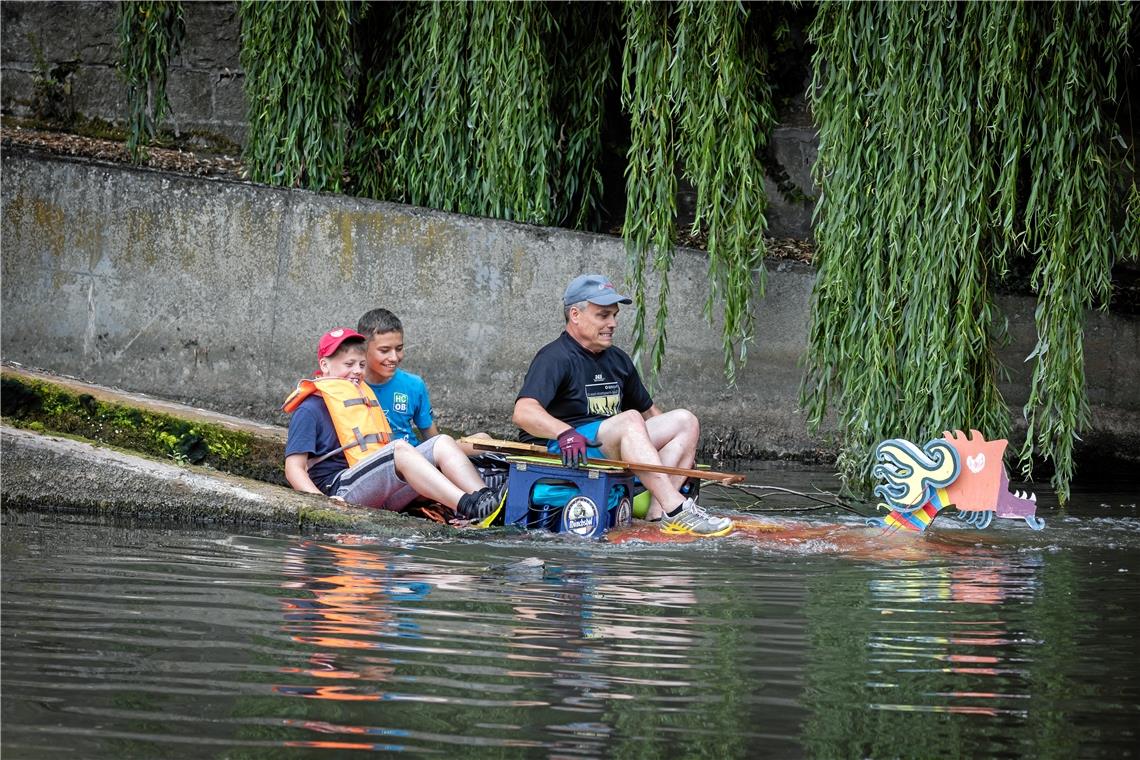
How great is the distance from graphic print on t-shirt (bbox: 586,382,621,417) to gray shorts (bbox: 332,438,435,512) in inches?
40.9

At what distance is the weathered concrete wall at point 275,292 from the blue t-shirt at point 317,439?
11.1 feet

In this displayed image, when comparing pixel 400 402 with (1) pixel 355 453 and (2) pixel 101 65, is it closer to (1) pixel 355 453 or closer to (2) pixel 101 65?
(1) pixel 355 453

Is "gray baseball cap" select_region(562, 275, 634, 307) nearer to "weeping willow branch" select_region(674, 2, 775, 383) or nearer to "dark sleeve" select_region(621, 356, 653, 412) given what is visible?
"dark sleeve" select_region(621, 356, 653, 412)

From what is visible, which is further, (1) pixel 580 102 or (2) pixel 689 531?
(1) pixel 580 102

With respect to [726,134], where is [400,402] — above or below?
below

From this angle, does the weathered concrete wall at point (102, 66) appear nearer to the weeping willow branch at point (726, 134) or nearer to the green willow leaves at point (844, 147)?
the green willow leaves at point (844, 147)

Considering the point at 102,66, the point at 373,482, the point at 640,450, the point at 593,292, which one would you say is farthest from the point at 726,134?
the point at 102,66

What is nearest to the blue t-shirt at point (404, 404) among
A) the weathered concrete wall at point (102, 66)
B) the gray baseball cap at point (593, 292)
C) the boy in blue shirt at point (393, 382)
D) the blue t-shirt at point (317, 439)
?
the boy in blue shirt at point (393, 382)

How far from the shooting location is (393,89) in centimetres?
1138

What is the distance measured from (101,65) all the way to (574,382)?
26.0 feet

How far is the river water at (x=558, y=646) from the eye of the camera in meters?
3.83

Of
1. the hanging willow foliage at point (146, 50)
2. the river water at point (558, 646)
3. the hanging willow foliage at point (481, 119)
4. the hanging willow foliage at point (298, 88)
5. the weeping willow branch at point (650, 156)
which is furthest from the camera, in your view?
the hanging willow foliage at point (146, 50)

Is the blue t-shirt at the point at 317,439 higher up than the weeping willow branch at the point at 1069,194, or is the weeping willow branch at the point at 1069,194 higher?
the weeping willow branch at the point at 1069,194

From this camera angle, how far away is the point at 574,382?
7.80m
